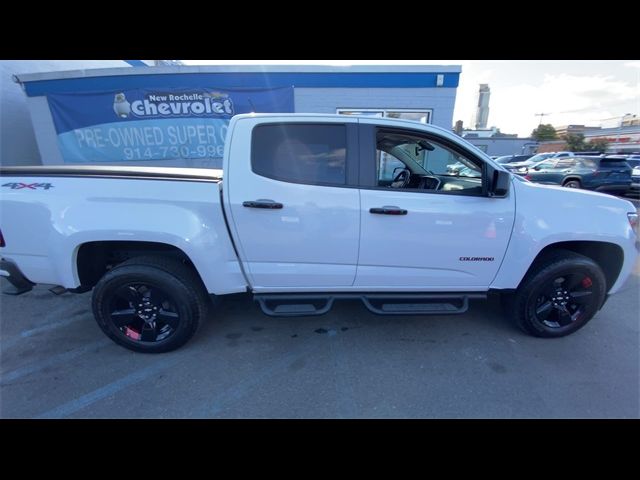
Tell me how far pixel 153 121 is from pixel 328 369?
8.34 m

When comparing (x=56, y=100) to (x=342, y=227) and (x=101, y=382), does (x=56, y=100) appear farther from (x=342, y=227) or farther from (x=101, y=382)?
(x=342, y=227)

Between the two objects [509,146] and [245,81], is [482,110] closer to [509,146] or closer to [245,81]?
[509,146]

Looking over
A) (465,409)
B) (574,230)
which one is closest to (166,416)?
(465,409)

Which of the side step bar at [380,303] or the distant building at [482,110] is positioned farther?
the distant building at [482,110]

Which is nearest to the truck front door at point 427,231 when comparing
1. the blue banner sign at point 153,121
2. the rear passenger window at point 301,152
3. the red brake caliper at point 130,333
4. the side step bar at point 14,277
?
the rear passenger window at point 301,152

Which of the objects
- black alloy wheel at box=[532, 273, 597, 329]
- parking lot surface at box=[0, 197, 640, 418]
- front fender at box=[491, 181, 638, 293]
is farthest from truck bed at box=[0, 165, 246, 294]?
black alloy wheel at box=[532, 273, 597, 329]

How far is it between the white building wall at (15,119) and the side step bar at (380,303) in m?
10.2

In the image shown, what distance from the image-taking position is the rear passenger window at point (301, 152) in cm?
238

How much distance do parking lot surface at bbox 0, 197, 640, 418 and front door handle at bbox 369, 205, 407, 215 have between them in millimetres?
1278

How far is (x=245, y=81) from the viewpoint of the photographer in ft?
24.2

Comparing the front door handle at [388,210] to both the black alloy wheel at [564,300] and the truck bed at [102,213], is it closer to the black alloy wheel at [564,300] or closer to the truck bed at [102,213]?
the truck bed at [102,213]

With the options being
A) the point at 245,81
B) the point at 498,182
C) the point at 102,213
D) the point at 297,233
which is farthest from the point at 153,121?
the point at 498,182

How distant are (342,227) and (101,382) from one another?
2332mm

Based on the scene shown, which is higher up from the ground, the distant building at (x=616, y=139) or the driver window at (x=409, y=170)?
the distant building at (x=616, y=139)
